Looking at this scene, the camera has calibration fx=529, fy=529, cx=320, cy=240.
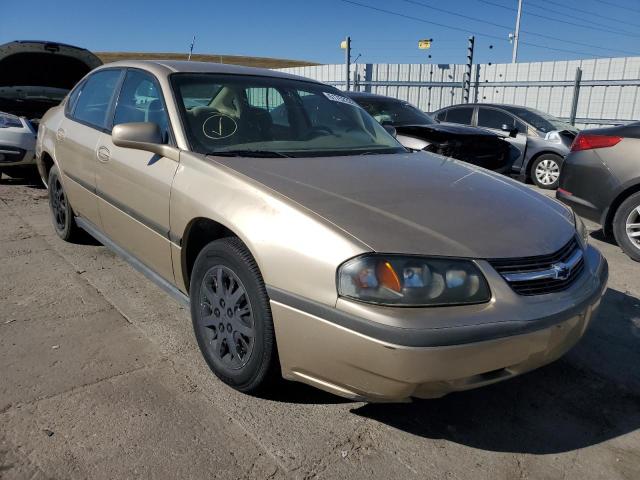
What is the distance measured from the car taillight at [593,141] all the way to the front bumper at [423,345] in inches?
136

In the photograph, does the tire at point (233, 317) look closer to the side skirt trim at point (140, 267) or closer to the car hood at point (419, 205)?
the side skirt trim at point (140, 267)

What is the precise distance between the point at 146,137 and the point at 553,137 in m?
7.75

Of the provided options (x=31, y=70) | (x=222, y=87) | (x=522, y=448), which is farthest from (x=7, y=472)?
(x=31, y=70)

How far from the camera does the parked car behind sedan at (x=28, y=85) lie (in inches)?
267

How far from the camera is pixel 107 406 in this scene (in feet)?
7.80

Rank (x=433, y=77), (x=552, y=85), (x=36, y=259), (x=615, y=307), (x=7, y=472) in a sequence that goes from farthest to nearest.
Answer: (x=433, y=77) → (x=552, y=85) → (x=36, y=259) → (x=615, y=307) → (x=7, y=472)

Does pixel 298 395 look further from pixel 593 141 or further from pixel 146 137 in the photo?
pixel 593 141

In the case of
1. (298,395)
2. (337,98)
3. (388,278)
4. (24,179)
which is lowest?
(24,179)

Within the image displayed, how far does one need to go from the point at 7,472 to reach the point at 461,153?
21.1 ft

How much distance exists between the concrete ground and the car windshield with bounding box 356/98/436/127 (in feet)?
18.5

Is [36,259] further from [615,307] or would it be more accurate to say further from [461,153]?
[461,153]

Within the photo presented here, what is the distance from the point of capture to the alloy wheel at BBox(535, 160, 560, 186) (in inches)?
345

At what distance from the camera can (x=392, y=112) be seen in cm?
855

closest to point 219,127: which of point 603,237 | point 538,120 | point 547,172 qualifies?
point 603,237
